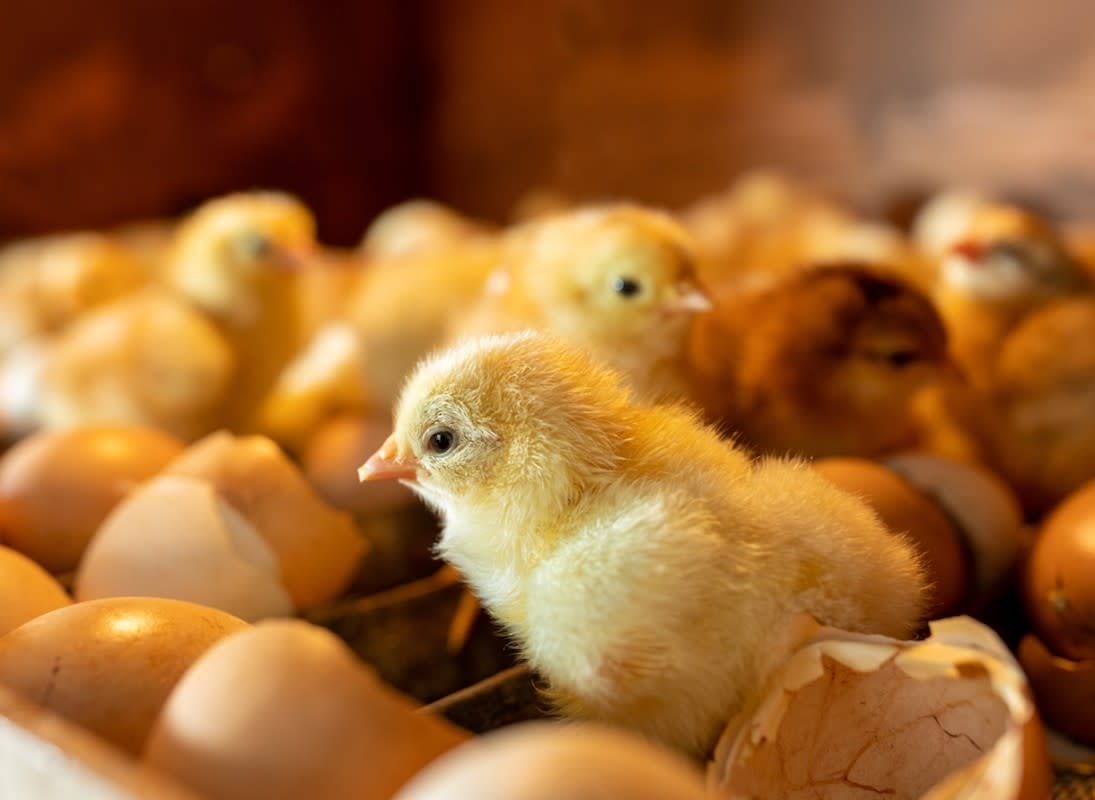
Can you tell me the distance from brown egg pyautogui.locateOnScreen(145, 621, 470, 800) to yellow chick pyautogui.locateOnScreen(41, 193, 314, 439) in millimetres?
1002

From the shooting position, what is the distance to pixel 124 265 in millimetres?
1995

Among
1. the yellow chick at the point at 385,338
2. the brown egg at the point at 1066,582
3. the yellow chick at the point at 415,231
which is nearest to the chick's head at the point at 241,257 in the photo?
the yellow chick at the point at 385,338

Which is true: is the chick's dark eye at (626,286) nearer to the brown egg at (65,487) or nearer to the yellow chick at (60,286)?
the brown egg at (65,487)

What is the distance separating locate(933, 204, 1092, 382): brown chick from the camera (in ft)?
4.33

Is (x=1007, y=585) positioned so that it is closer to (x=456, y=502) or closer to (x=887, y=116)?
(x=456, y=502)

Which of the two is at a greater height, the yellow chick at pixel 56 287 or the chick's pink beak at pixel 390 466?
the chick's pink beak at pixel 390 466

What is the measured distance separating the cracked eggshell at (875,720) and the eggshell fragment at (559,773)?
181mm

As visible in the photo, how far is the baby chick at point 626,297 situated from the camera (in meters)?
1.10

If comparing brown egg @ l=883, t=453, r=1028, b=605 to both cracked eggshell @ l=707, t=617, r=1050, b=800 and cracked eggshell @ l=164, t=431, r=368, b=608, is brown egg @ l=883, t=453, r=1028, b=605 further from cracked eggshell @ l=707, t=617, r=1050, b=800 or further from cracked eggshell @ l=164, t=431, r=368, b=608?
cracked eggshell @ l=164, t=431, r=368, b=608

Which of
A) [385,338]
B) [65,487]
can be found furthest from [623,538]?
[385,338]

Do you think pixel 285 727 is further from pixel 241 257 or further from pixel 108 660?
pixel 241 257

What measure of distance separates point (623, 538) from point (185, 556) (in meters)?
0.43

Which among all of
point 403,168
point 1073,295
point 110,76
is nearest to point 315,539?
point 1073,295

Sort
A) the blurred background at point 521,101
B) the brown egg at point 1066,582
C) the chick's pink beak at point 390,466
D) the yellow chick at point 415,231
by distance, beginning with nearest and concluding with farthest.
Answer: the chick's pink beak at point 390,466, the brown egg at point 1066,582, the blurred background at point 521,101, the yellow chick at point 415,231
